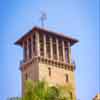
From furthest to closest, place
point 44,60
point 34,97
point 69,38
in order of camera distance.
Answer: point 69,38
point 44,60
point 34,97

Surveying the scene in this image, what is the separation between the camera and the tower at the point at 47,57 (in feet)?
217

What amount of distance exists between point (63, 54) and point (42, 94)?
133 feet

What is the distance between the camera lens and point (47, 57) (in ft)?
219

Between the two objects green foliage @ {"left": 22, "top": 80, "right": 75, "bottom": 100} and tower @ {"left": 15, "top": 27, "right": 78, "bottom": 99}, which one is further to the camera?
tower @ {"left": 15, "top": 27, "right": 78, "bottom": 99}

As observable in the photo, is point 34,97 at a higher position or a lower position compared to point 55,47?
lower

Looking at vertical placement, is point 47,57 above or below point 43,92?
above

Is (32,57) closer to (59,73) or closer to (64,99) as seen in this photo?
(59,73)

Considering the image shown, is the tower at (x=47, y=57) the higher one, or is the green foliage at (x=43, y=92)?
the tower at (x=47, y=57)

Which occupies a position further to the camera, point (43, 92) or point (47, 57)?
point (47, 57)

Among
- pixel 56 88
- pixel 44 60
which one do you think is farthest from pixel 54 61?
pixel 56 88

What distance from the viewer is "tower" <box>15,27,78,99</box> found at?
6606 cm

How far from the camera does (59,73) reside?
67.4 meters

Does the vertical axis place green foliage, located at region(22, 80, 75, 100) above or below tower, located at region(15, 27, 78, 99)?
below

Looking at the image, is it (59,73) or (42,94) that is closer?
(42,94)
